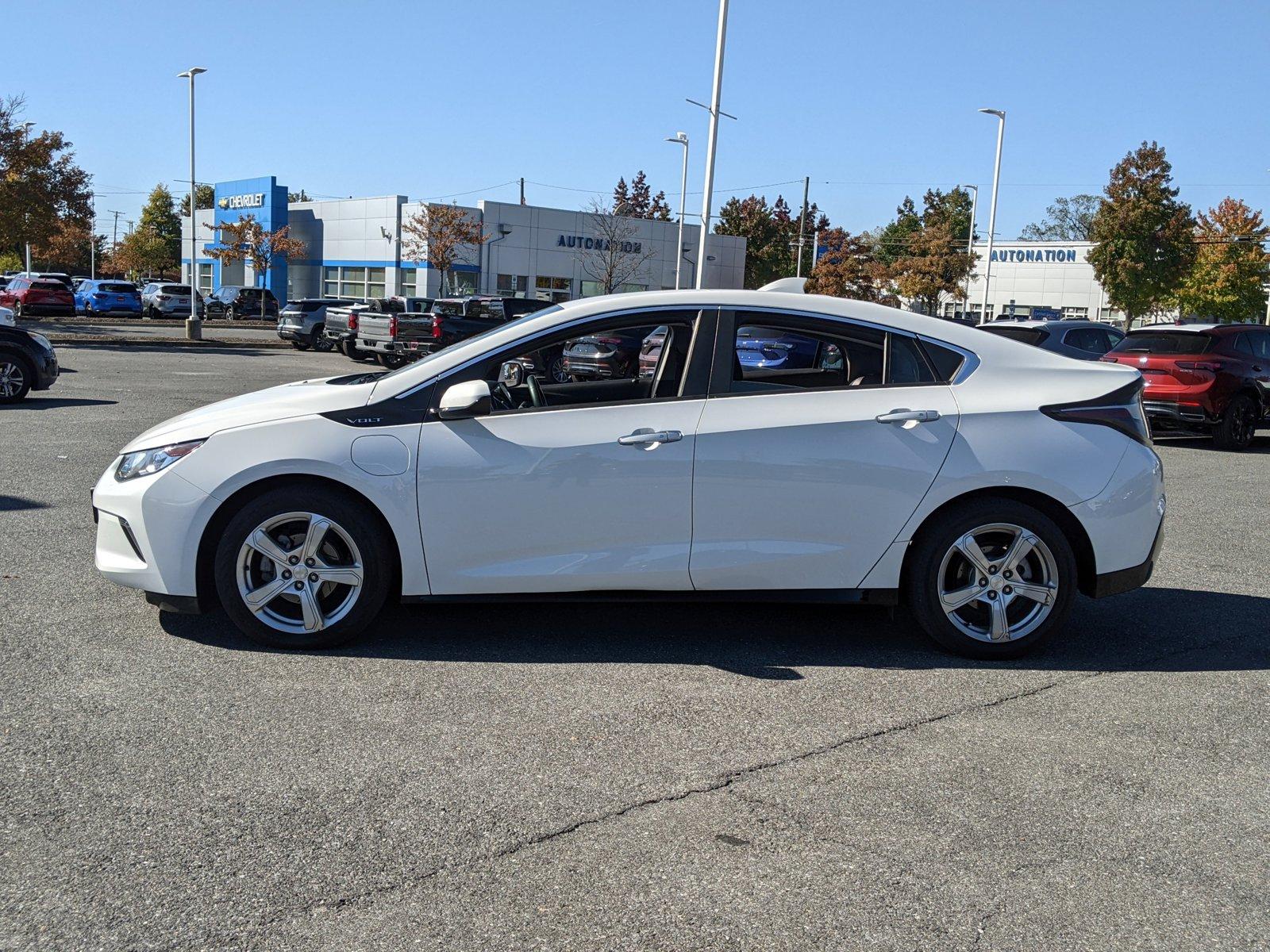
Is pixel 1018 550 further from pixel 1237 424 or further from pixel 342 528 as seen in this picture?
pixel 1237 424

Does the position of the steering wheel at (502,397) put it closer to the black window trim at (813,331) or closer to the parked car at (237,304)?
the black window trim at (813,331)

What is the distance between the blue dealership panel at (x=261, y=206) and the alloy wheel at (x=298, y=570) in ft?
208

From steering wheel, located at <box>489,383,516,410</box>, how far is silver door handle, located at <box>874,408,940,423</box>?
1.64m

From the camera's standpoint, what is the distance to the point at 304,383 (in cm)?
602

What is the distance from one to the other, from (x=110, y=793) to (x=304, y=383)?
2764mm

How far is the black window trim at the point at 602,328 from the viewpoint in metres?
5.20

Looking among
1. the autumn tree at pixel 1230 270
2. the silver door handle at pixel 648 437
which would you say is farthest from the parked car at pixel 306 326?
the autumn tree at pixel 1230 270

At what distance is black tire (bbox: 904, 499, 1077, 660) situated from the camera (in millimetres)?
5309

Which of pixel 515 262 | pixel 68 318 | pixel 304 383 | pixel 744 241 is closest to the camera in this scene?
Answer: pixel 304 383

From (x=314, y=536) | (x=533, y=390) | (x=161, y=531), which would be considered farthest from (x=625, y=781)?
(x=161, y=531)

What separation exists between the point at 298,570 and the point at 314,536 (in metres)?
0.17

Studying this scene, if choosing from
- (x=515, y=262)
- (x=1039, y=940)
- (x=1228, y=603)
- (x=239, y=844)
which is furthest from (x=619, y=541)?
(x=515, y=262)

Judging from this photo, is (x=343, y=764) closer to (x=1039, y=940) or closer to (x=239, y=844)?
(x=239, y=844)

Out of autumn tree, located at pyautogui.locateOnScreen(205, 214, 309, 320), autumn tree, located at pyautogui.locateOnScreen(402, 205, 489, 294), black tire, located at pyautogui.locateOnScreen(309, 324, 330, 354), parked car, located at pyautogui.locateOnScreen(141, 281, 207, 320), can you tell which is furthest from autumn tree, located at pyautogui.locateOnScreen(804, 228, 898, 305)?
black tire, located at pyautogui.locateOnScreen(309, 324, 330, 354)
